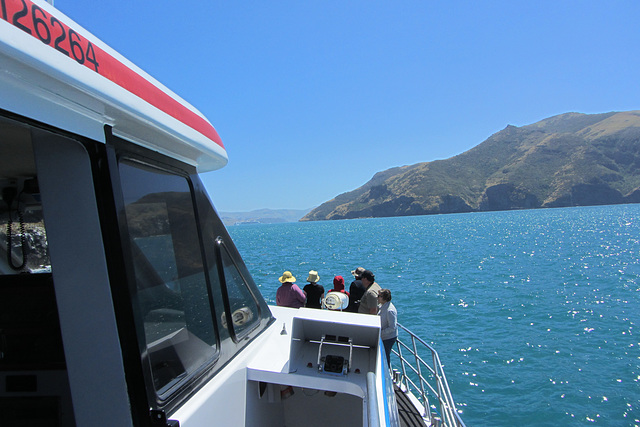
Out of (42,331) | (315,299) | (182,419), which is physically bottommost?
(315,299)

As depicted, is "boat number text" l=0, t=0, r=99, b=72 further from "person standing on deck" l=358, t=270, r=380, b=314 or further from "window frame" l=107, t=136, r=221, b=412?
"person standing on deck" l=358, t=270, r=380, b=314

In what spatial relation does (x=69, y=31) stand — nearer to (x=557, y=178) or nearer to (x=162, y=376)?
(x=162, y=376)

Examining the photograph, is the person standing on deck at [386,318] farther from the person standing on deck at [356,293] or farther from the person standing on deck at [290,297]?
the person standing on deck at [290,297]

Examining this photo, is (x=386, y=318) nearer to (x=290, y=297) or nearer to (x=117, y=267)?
(x=290, y=297)

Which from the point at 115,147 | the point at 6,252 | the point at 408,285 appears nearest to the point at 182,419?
the point at 115,147

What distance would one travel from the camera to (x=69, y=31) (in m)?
1.30

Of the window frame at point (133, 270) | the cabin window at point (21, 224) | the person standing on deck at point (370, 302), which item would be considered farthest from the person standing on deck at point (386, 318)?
the cabin window at point (21, 224)

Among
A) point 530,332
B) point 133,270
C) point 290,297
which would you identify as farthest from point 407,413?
point 530,332

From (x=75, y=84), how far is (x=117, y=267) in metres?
0.72

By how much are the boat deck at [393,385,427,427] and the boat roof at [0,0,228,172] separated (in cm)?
481

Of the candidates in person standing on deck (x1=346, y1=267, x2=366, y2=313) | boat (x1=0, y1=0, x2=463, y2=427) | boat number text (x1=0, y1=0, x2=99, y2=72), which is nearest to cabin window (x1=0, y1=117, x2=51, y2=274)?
boat (x1=0, y1=0, x2=463, y2=427)

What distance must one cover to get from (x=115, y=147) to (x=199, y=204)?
0.77m

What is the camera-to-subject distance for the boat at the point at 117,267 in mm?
1311

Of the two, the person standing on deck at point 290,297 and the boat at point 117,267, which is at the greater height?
the boat at point 117,267
